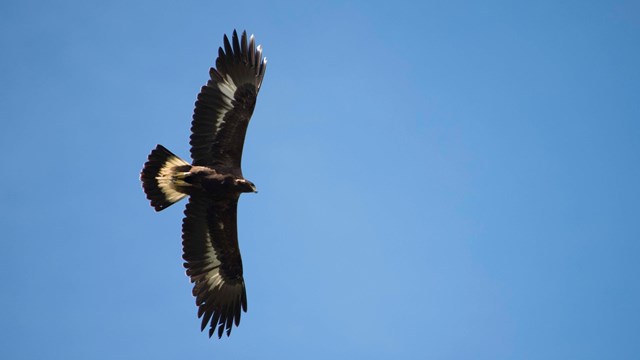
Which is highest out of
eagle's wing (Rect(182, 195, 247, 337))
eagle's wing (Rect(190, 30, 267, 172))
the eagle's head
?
eagle's wing (Rect(190, 30, 267, 172))

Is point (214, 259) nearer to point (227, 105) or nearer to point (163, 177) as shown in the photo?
point (163, 177)

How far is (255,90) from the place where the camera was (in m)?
11.5

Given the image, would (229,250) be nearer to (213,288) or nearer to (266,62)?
(213,288)

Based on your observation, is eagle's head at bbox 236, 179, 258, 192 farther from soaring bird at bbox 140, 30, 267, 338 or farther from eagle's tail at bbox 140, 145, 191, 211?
eagle's tail at bbox 140, 145, 191, 211

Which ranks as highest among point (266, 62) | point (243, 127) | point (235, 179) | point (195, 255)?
point (266, 62)

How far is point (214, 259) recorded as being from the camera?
1219cm

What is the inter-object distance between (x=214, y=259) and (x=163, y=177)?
A: 1777 mm

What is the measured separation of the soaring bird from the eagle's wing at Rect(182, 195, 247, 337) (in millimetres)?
17

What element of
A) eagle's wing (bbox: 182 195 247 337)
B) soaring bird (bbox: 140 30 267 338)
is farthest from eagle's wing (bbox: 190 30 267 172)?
eagle's wing (bbox: 182 195 247 337)

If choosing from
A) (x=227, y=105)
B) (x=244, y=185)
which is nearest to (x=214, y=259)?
(x=244, y=185)

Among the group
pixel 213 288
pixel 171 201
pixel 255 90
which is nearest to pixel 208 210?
pixel 171 201

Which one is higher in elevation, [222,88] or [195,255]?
[222,88]

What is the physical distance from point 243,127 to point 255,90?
64 cm

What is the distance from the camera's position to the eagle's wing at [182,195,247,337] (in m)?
11.8
